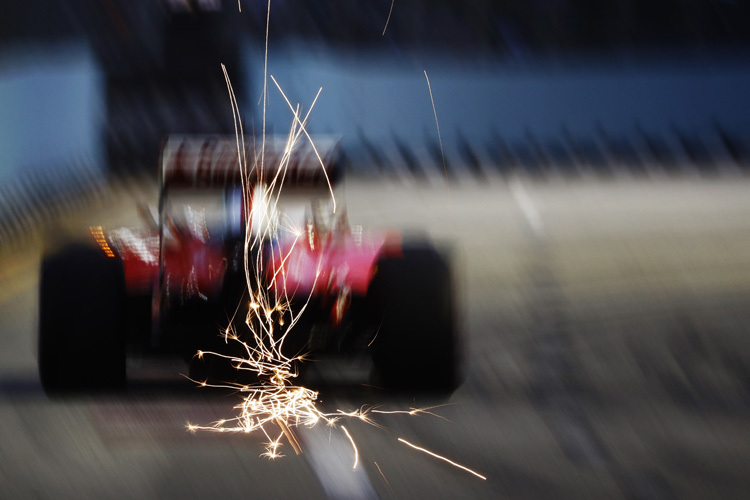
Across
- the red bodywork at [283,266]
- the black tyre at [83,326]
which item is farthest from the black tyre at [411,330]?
the black tyre at [83,326]

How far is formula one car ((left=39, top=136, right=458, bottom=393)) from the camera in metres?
2.79

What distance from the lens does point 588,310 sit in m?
5.74

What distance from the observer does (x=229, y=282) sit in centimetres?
279

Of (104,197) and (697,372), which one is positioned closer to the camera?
(697,372)

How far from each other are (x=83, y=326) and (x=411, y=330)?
59.5 inches

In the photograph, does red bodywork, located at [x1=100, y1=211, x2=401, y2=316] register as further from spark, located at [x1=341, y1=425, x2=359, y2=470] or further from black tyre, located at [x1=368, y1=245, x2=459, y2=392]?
spark, located at [x1=341, y1=425, x2=359, y2=470]

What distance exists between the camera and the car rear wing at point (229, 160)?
2.78m

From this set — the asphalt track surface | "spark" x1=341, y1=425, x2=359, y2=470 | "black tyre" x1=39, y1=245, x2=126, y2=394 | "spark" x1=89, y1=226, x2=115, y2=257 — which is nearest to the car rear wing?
A: the asphalt track surface

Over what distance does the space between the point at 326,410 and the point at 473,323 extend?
2527 millimetres

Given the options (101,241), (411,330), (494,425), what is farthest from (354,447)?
(101,241)

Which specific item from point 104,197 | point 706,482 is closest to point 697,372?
point 706,482

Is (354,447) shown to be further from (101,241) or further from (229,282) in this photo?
(101,241)

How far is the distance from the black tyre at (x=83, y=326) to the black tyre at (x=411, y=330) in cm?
119

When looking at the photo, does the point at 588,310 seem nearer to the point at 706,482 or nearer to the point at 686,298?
the point at 686,298
